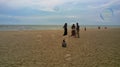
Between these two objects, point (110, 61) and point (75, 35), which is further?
point (75, 35)

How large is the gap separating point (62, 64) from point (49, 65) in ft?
1.98

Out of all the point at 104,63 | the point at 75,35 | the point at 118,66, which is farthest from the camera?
the point at 75,35

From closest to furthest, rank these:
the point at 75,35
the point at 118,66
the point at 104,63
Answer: the point at 118,66
the point at 104,63
the point at 75,35

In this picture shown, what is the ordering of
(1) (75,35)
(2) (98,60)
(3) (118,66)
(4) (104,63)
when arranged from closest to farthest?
(3) (118,66) < (4) (104,63) < (2) (98,60) < (1) (75,35)

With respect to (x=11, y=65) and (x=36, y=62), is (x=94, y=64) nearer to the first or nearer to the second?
(x=36, y=62)

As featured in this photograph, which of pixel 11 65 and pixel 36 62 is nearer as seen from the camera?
pixel 11 65

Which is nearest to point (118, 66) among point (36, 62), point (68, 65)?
point (68, 65)

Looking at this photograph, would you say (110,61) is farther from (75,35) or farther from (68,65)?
(75,35)

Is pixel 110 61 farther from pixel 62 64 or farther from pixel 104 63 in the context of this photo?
pixel 62 64

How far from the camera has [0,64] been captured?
9172 mm

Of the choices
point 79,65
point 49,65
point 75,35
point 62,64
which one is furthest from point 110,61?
point 75,35

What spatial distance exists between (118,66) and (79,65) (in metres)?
1.67

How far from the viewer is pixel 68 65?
8.88 m

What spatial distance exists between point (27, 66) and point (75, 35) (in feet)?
53.9
